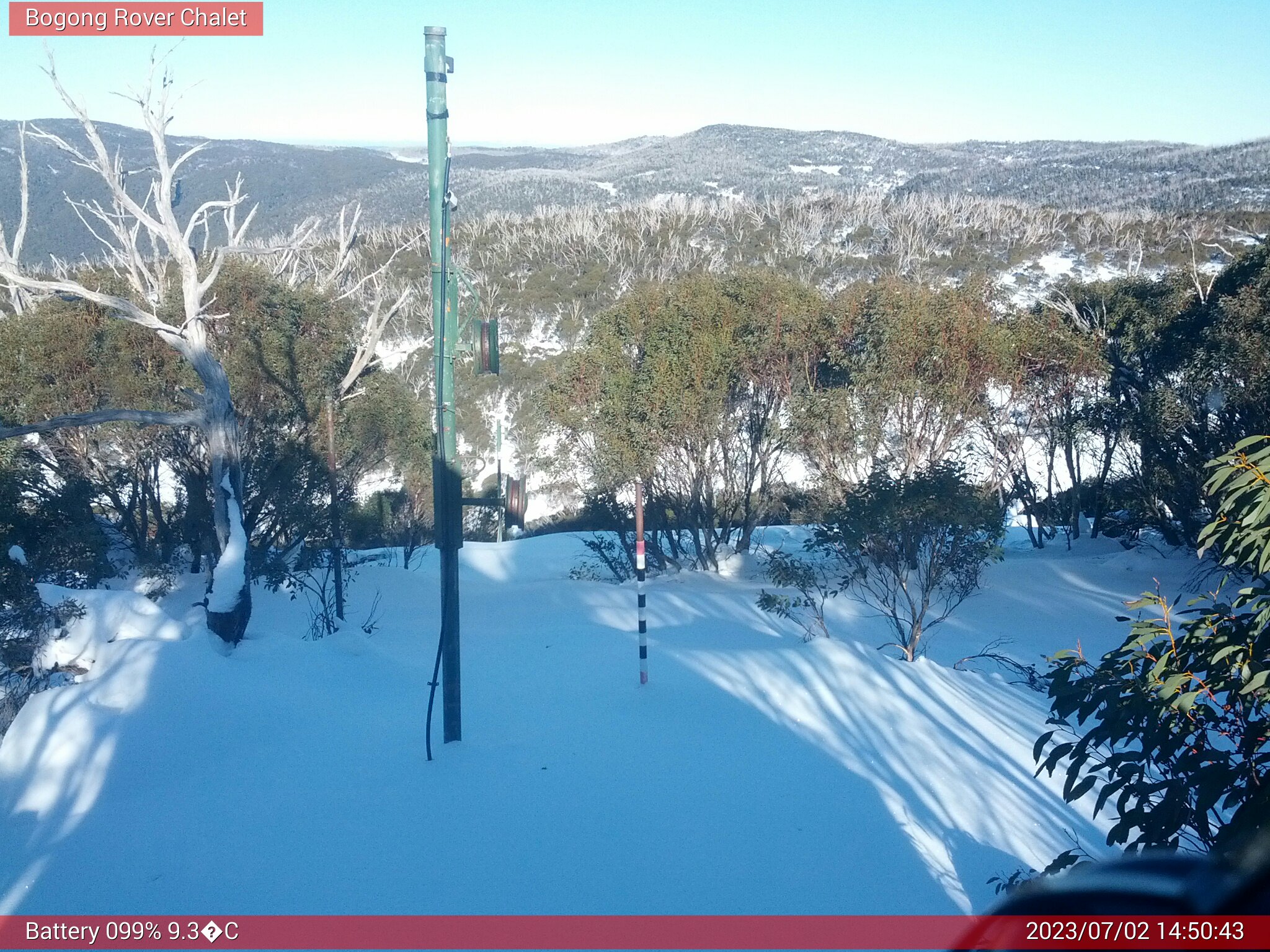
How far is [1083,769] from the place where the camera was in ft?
18.5

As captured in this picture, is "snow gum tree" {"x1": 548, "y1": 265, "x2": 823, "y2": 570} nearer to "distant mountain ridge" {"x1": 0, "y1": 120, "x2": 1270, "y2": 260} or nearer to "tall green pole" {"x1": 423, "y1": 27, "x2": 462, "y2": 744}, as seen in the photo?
"tall green pole" {"x1": 423, "y1": 27, "x2": 462, "y2": 744}

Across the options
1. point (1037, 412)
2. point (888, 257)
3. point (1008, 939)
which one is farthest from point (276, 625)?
point (888, 257)

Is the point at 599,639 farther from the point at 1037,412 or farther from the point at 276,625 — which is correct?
the point at 1037,412

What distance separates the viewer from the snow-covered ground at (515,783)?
13.7 feet

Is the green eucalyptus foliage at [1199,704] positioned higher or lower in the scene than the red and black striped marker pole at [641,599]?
higher

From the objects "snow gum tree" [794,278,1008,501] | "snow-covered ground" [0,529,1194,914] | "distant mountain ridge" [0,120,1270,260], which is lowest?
"snow-covered ground" [0,529,1194,914]

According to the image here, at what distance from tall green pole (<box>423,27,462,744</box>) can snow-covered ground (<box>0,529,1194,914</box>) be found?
582 mm

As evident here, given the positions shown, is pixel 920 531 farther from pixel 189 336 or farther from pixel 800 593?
pixel 189 336

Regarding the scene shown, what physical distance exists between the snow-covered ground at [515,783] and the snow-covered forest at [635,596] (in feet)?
0.10

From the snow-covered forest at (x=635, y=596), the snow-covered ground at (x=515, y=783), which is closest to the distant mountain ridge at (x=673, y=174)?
the snow-covered forest at (x=635, y=596)

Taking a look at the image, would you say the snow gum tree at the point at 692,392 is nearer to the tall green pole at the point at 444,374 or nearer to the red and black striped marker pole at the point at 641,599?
the red and black striped marker pole at the point at 641,599

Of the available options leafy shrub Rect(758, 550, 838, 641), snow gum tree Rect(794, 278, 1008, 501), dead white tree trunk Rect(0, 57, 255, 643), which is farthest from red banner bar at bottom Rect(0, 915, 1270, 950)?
snow gum tree Rect(794, 278, 1008, 501)

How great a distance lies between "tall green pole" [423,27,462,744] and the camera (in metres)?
5.55

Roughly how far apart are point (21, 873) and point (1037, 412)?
1708cm
